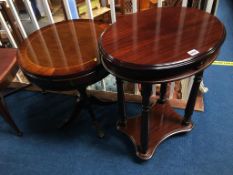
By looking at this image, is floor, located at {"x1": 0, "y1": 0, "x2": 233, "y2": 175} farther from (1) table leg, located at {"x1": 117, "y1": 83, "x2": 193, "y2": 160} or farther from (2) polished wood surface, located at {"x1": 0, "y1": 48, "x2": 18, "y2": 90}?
(2) polished wood surface, located at {"x1": 0, "y1": 48, "x2": 18, "y2": 90}

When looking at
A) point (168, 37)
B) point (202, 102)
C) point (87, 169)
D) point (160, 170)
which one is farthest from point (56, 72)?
point (202, 102)

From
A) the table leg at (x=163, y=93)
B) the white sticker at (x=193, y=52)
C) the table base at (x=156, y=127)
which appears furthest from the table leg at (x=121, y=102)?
the white sticker at (x=193, y=52)

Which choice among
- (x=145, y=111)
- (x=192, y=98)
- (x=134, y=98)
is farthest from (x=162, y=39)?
(x=134, y=98)

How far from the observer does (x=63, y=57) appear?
3.73 ft

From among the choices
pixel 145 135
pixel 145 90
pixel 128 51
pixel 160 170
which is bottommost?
pixel 160 170

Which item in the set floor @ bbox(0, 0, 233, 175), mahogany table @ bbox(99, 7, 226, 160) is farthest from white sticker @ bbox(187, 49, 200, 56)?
floor @ bbox(0, 0, 233, 175)

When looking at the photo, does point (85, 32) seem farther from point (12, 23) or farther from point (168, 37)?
point (12, 23)

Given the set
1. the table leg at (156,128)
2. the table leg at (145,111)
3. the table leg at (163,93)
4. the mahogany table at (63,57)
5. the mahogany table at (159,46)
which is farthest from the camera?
the table leg at (163,93)

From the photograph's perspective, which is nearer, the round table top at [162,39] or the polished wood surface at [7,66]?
the round table top at [162,39]

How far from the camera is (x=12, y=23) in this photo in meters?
1.68

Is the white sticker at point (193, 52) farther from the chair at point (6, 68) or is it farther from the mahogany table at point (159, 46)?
the chair at point (6, 68)

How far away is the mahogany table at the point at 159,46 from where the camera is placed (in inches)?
31.2

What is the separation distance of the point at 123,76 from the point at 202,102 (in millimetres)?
1006

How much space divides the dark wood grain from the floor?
555 mm
